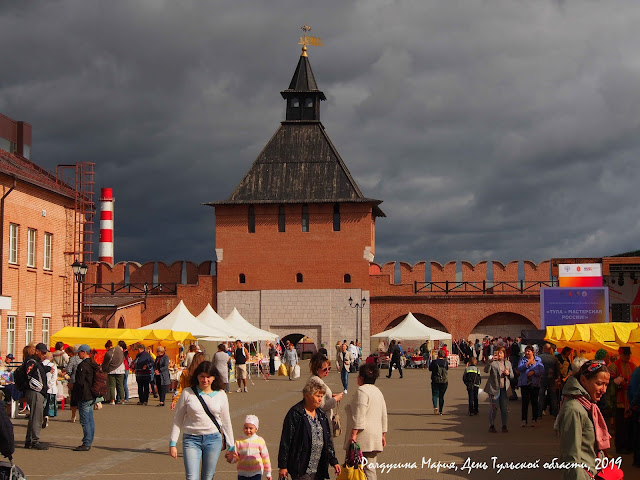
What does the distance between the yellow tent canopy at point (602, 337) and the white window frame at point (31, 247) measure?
18.9 meters

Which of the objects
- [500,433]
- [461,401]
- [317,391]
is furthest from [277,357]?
[317,391]

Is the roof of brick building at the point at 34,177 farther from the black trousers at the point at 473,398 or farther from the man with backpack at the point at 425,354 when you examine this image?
the man with backpack at the point at 425,354

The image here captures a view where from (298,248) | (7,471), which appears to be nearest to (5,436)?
(7,471)

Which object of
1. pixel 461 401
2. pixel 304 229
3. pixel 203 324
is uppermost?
Result: pixel 304 229

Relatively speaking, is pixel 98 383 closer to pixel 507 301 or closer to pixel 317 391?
pixel 317 391

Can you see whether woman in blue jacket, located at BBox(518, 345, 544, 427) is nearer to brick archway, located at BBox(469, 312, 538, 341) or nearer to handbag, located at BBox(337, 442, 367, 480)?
handbag, located at BBox(337, 442, 367, 480)

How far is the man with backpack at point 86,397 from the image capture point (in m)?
14.0

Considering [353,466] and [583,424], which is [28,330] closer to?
[353,466]

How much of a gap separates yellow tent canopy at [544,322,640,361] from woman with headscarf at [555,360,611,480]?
26.1ft

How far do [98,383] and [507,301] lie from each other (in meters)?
36.9

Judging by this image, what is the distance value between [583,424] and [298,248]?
43660 millimetres

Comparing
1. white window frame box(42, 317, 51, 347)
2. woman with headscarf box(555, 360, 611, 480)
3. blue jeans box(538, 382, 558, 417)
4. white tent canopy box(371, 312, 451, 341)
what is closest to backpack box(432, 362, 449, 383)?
blue jeans box(538, 382, 558, 417)

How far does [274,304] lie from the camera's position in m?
50.1

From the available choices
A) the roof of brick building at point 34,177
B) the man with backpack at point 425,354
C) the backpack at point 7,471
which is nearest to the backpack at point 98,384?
the backpack at point 7,471
